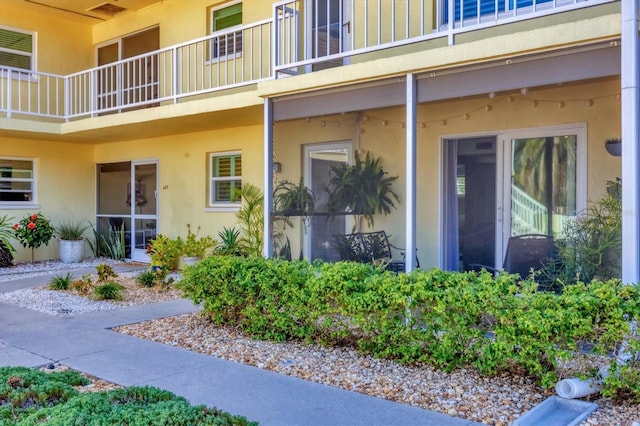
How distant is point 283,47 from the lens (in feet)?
31.0

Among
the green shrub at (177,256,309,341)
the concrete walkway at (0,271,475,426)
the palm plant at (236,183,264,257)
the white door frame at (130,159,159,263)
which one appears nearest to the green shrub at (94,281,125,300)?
the concrete walkway at (0,271,475,426)

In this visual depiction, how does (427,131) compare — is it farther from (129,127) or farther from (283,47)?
(129,127)

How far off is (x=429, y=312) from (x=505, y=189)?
3.65 meters

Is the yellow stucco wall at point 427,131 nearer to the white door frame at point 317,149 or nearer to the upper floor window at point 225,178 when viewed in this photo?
the white door frame at point 317,149

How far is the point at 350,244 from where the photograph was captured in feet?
27.1

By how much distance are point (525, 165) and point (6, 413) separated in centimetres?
665

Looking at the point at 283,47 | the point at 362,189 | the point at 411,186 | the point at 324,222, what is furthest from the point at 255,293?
the point at 283,47

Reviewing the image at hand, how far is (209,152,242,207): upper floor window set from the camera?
11.2m

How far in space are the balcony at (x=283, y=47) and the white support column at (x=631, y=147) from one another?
0.57m

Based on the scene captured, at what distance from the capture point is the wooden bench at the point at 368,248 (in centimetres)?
822

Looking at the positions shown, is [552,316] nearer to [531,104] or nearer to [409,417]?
[409,417]

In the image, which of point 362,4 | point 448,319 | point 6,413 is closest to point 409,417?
point 448,319

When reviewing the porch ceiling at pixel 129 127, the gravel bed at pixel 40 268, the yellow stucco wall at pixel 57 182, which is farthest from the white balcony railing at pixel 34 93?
the gravel bed at pixel 40 268

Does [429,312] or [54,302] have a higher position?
[429,312]
